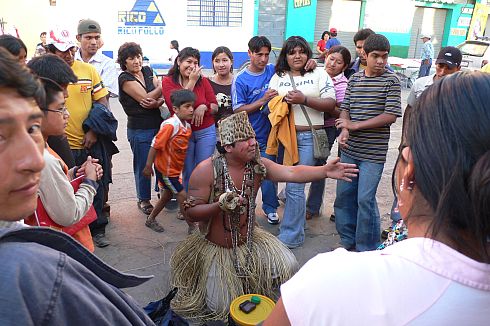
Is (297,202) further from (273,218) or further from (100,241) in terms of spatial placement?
(100,241)

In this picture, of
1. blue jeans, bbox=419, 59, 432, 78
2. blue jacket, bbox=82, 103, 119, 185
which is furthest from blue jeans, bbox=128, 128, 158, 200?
blue jeans, bbox=419, 59, 432, 78

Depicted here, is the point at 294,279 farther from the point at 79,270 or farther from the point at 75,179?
the point at 75,179

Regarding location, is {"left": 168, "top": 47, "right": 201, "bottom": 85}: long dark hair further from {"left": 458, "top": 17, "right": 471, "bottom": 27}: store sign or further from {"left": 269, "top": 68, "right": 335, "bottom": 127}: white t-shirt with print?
{"left": 458, "top": 17, "right": 471, "bottom": 27}: store sign

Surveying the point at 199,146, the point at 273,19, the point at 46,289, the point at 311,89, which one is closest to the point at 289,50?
the point at 311,89

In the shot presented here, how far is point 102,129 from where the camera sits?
140 inches

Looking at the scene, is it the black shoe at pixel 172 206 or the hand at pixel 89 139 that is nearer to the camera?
the hand at pixel 89 139

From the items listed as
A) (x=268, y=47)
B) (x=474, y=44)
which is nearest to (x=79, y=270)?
(x=268, y=47)

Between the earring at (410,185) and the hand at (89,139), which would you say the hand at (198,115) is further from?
the earring at (410,185)

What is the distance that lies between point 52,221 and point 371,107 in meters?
2.50

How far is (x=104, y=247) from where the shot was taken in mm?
3740

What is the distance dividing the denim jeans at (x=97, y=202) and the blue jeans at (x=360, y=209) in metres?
2.15

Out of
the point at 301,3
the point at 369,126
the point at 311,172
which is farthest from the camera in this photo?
the point at 301,3

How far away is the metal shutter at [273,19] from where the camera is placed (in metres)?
18.0

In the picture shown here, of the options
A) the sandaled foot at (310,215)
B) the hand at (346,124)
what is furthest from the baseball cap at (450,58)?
the sandaled foot at (310,215)
